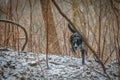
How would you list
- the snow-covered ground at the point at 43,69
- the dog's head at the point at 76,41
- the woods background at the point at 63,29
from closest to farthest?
1. the snow-covered ground at the point at 43,69
2. the woods background at the point at 63,29
3. the dog's head at the point at 76,41

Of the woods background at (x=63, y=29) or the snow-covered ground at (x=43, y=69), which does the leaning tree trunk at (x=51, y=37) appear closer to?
the woods background at (x=63, y=29)

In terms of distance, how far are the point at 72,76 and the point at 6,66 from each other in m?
0.88

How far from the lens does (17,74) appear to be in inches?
141

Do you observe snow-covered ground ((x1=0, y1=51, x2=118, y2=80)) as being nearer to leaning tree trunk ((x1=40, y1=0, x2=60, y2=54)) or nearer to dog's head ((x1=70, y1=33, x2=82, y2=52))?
dog's head ((x1=70, y1=33, x2=82, y2=52))

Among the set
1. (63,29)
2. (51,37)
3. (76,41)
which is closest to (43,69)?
(76,41)

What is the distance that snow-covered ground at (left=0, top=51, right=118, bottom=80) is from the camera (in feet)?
11.8

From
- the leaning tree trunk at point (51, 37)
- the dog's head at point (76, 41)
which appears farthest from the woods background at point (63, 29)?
the dog's head at point (76, 41)

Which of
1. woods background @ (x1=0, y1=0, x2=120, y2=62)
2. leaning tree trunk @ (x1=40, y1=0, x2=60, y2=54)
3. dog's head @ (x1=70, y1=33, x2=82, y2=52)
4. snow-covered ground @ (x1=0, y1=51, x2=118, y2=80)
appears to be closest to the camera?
snow-covered ground @ (x1=0, y1=51, x2=118, y2=80)

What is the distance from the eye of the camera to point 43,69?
3789 millimetres

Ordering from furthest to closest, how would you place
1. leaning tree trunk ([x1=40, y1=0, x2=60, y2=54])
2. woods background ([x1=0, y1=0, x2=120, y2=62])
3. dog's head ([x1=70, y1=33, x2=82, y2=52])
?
leaning tree trunk ([x1=40, y1=0, x2=60, y2=54])
dog's head ([x1=70, y1=33, x2=82, y2=52])
woods background ([x1=0, y1=0, x2=120, y2=62])

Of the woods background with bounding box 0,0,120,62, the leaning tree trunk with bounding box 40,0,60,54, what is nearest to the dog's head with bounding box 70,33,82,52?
the woods background with bounding box 0,0,120,62

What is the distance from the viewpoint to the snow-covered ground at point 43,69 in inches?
141

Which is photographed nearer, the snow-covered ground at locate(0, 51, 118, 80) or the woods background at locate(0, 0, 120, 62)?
the snow-covered ground at locate(0, 51, 118, 80)

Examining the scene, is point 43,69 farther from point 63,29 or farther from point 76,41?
point 63,29
